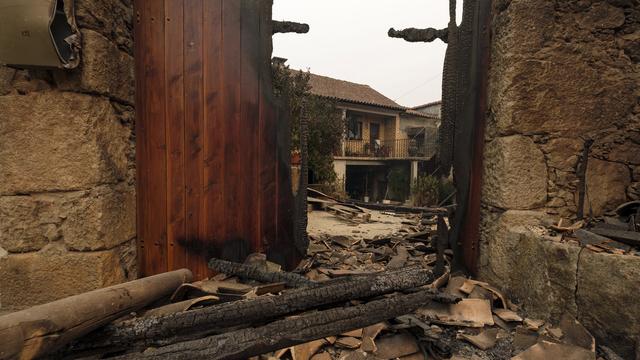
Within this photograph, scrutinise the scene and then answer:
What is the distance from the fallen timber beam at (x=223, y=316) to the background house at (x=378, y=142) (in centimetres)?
1300

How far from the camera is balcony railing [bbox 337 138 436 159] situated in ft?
55.0

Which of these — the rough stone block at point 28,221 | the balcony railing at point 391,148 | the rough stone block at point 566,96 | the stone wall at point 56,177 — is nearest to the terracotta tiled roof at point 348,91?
the balcony railing at point 391,148

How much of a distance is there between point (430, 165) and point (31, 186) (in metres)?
16.1

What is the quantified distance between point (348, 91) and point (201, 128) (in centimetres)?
→ 1649

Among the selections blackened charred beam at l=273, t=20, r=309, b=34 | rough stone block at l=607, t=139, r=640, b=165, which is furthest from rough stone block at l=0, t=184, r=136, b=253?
rough stone block at l=607, t=139, r=640, b=165

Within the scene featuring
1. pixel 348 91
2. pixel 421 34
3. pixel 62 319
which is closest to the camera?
pixel 62 319

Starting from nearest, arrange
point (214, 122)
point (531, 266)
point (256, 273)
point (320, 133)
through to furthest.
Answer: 1. point (531, 266)
2. point (256, 273)
3. point (214, 122)
4. point (320, 133)

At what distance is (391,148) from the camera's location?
59.1ft

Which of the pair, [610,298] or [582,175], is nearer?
[610,298]

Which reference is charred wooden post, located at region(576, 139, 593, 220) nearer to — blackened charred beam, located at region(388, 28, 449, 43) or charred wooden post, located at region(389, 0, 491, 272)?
charred wooden post, located at region(389, 0, 491, 272)

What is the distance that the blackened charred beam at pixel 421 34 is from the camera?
2477 millimetres

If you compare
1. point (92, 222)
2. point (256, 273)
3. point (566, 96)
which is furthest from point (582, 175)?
point (92, 222)

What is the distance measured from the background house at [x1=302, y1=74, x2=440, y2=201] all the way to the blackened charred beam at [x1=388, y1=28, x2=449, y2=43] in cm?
1212

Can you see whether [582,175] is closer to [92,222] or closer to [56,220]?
[92,222]
